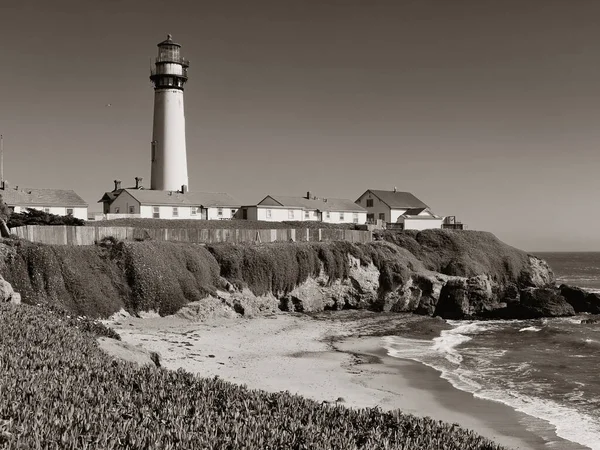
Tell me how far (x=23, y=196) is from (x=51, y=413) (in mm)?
49756

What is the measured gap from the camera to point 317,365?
24719mm

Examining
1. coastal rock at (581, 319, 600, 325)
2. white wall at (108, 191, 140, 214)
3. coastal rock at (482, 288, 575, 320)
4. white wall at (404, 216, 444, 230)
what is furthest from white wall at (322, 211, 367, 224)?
coastal rock at (581, 319, 600, 325)

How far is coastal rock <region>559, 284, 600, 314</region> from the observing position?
49600mm

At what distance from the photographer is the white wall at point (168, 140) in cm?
5631

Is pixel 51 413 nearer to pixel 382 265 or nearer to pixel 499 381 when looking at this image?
pixel 499 381

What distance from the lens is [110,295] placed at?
3044 cm

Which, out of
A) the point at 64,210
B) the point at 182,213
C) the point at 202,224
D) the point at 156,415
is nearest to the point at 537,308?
the point at 202,224

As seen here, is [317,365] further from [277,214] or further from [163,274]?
[277,214]

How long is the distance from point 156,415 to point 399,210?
67.2 metres

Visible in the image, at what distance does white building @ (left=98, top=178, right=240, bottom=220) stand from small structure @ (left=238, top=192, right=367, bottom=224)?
2519 millimetres

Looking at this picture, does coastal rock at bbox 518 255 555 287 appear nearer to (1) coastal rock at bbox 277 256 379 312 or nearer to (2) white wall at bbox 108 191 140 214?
(1) coastal rock at bbox 277 256 379 312

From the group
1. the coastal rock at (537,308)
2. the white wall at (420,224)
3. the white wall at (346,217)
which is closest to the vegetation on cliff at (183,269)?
the coastal rock at (537,308)

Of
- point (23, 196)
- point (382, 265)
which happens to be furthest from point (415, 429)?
point (23, 196)

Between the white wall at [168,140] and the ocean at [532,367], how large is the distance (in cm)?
3214
